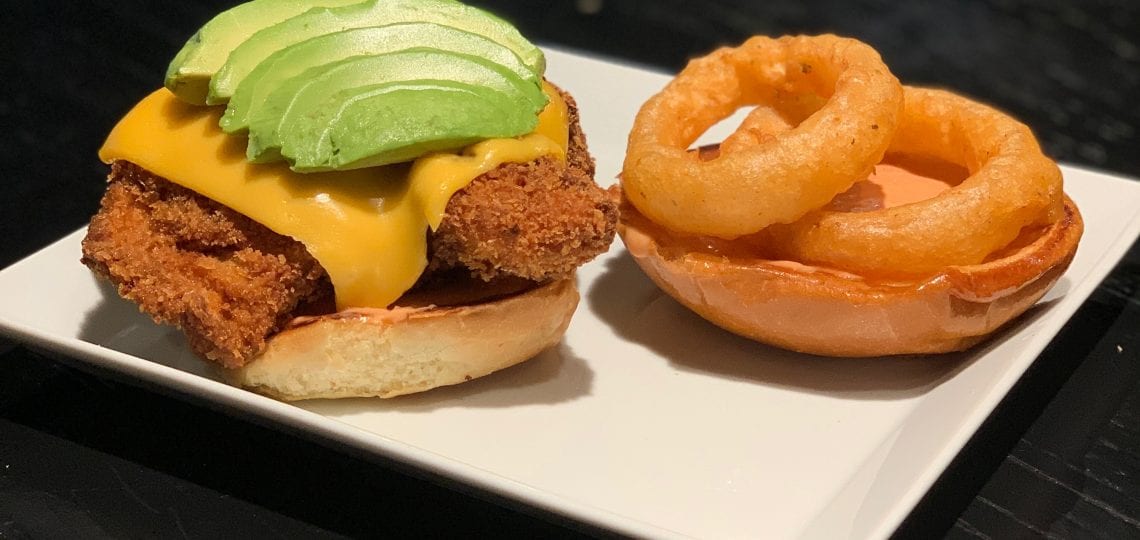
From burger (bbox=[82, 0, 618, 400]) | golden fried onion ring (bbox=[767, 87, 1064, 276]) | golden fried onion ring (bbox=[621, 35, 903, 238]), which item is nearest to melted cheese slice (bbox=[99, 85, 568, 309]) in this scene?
burger (bbox=[82, 0, 618, 400])

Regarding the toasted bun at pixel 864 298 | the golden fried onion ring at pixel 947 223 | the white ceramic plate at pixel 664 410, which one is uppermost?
the golden fried onion ring at pixel 947 223

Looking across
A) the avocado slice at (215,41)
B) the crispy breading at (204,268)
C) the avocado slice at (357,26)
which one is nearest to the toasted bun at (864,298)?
the avocado slice at (357,26)

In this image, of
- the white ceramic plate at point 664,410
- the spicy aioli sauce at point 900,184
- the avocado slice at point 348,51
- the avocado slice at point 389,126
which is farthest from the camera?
the spicy aioli sauce at point 900,184

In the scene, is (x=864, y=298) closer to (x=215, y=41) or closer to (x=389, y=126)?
(x=389, y=126)

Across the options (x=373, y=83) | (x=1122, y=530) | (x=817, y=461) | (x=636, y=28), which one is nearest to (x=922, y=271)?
(x=817, y=461)

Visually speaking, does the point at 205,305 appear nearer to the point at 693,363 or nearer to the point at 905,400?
the point at 693,363

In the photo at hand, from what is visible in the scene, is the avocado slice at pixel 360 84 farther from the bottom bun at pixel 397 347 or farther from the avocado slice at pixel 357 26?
the bottom bun at pixel 397 347

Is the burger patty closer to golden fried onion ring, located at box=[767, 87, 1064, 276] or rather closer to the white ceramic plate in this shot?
the white ceramic plate
